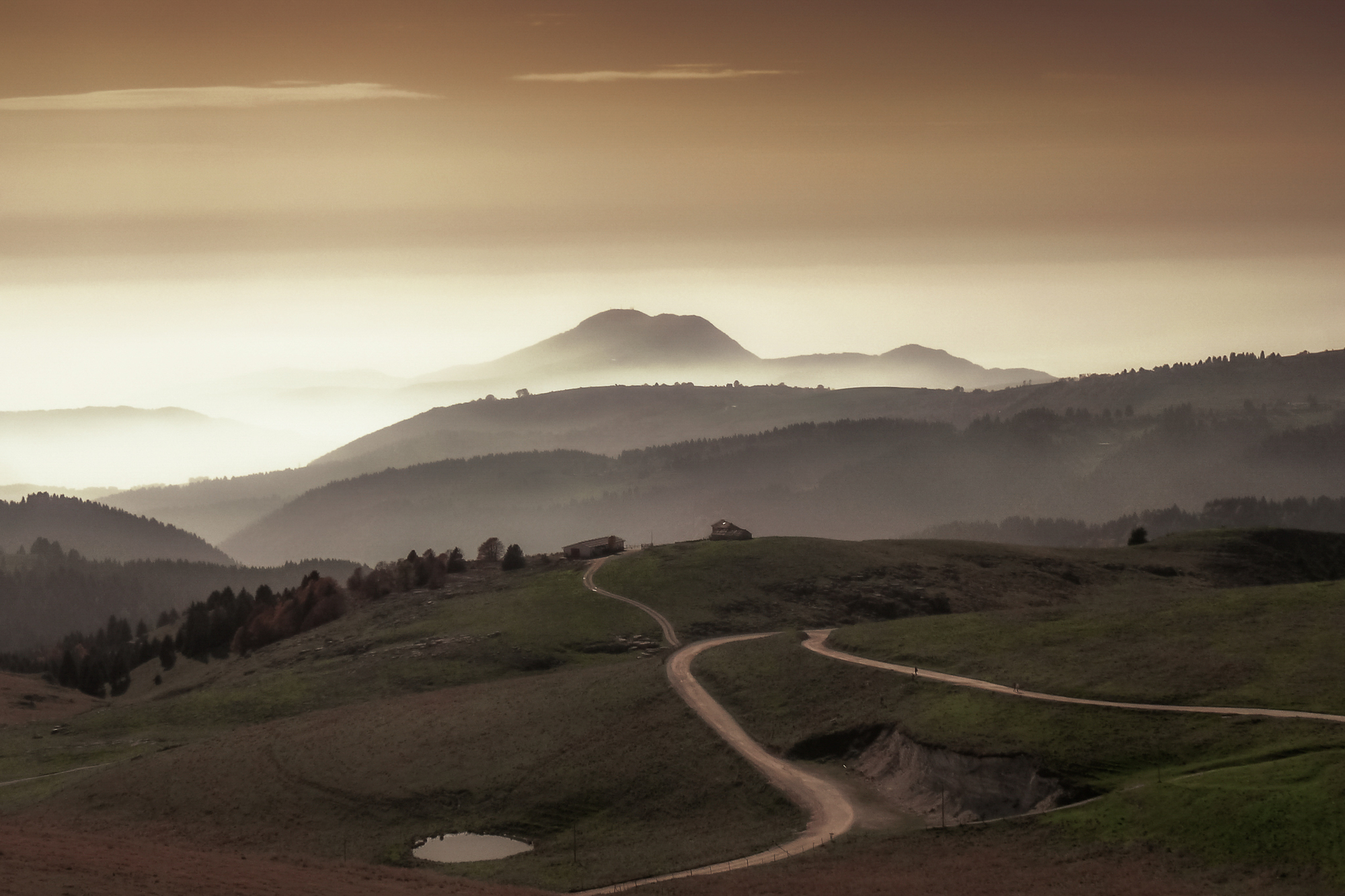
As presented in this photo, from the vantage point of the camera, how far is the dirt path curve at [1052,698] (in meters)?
82.9

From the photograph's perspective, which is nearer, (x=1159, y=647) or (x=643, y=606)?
(x=1159, y=647)

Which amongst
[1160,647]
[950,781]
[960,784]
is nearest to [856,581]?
[1160,647]

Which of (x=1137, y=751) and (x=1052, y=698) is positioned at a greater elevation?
(x=1052, y=698)

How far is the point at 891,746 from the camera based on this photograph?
9431 centimetres

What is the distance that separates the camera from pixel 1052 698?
94188 millimetres

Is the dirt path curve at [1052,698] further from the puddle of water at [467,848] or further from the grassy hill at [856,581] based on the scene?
the puddle of water at [467,848]

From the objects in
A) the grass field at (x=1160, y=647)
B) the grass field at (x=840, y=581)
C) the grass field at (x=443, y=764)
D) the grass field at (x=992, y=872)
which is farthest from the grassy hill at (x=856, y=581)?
the grass field at (x=992, y=872)

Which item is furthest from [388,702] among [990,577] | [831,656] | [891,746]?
[990,577]

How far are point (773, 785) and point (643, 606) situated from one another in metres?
76.0

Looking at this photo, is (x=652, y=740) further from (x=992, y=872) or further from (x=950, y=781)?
(x=992, y=872)

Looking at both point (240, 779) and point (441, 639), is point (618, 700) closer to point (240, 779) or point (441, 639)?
point (240, 779)

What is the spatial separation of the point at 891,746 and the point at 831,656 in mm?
27179

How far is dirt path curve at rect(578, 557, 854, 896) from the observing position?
77.0 m

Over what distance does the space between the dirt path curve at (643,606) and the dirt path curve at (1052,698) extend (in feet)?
91.2
